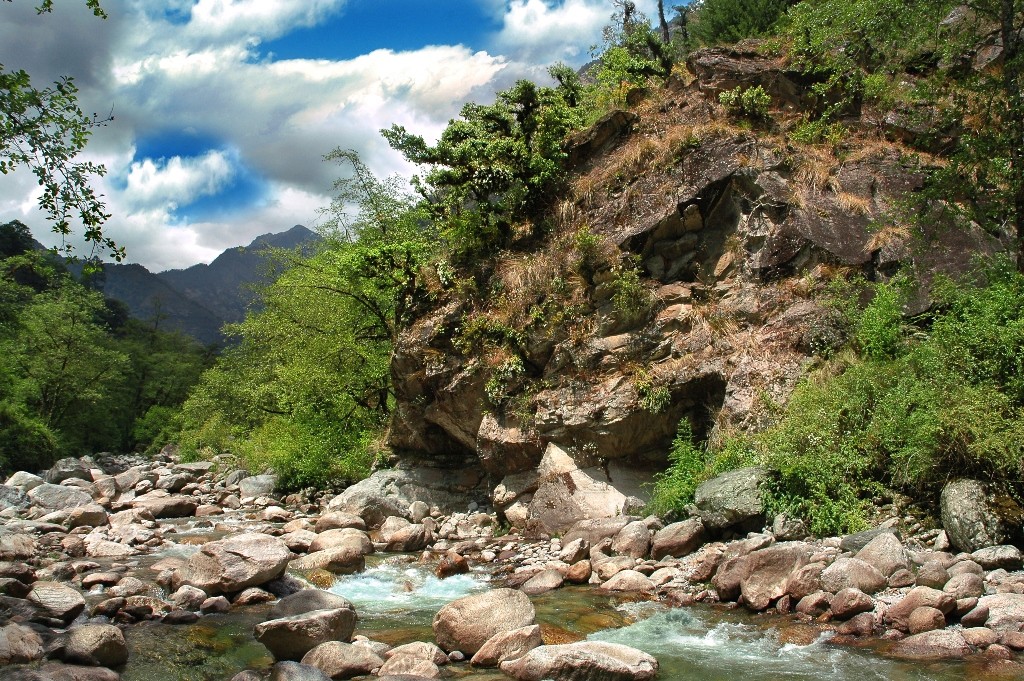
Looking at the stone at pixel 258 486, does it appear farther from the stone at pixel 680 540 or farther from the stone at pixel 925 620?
the stone at pixel 925 620

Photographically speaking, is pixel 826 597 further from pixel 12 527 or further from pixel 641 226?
pixel 12 527

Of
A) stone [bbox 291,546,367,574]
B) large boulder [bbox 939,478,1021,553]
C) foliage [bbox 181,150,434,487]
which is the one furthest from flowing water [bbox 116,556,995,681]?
foliage [bbox 181,150,434,487]

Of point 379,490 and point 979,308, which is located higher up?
point 979,308

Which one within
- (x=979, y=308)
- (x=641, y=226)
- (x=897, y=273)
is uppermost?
(x=641, y=226)

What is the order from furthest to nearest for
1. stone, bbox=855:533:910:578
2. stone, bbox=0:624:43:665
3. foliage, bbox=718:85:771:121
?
1. foliage, bbox=718:85:771:121
2. stone, bbox=855:533:910:578
3. stone, bbox=0:624:43:665

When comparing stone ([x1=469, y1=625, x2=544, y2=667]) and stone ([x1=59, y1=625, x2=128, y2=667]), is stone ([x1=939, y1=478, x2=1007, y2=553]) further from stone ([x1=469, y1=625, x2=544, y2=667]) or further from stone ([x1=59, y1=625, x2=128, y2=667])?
stone ([x1=59, y1=625, x2=128, y2=667])

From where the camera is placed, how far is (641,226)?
1599cm

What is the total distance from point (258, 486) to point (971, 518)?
19.0 meters

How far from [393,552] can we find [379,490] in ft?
12.4

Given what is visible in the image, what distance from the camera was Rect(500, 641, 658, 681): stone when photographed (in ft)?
21.2

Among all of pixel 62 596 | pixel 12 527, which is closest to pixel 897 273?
pixel 62 596

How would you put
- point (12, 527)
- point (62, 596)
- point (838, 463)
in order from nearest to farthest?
point (62, 596), point (838, 463), point (12, 527)

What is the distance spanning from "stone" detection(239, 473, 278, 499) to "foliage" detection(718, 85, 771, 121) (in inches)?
660

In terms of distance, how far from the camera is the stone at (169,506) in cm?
1856
